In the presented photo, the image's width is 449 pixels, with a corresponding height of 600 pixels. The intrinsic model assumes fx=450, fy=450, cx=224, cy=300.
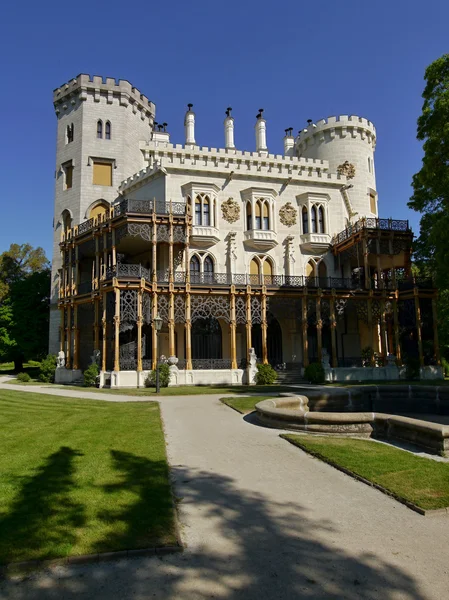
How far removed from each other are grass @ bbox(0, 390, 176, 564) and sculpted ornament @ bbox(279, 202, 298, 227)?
2535 centimetres

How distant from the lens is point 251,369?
27.4 m

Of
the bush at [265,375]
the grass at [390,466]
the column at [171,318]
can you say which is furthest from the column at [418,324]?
the grass at [390,466]

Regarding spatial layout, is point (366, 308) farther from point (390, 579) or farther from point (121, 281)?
point (390, 579)

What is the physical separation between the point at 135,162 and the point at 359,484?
35.0 m

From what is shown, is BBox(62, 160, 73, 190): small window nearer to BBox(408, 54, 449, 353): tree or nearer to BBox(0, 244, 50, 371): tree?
BBox(0, 244, 50, 371): tree

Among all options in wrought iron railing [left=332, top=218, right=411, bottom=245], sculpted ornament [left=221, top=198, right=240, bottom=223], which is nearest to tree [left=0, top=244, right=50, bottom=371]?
sculpted ornament [left=221, top=198, right=240, bottom=223]

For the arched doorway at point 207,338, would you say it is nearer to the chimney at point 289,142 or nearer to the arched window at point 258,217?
the arched window at point 258,217

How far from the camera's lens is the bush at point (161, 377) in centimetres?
2470

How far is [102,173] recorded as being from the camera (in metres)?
35.8

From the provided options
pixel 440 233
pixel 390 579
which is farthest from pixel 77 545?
pixel 440 233

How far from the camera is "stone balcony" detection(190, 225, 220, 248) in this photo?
31.4m

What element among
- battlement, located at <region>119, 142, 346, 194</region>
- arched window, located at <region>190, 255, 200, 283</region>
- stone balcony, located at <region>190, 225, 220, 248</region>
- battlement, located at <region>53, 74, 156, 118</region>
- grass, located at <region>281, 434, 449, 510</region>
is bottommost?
grass, located at <region>281, 434, 449, 510</region>

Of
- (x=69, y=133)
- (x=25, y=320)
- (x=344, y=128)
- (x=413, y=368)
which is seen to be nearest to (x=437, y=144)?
(x=413, y=368)

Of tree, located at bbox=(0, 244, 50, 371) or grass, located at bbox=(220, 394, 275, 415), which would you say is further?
tree, located at bbox=(0, 244, 50, 371)
